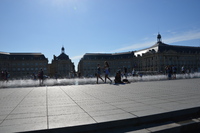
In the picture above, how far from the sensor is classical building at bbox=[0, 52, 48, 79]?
10012cm

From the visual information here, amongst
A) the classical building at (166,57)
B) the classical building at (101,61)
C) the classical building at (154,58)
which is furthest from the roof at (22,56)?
the classical building at (166,57)

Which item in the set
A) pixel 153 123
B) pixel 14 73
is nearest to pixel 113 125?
pixel 153 123

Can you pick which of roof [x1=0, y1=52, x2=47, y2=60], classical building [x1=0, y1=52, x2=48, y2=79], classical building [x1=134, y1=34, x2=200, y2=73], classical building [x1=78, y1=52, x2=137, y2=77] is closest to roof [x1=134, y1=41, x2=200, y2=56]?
classical building [x1=134, y1=34, x2=200, y2=73]

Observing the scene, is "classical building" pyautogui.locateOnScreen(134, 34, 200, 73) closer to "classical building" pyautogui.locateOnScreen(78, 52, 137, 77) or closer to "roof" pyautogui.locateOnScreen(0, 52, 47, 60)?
"classical building" pyautogui.locateOnScreen(78, 52, 137, 77)

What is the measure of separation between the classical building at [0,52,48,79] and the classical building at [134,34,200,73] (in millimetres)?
65388

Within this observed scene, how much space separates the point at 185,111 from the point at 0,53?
366 ft

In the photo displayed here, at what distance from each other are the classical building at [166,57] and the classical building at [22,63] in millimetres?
65388

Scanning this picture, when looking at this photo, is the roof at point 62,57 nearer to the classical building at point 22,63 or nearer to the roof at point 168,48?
the classical building at point 22,63

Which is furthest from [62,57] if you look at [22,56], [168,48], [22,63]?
[168,48]

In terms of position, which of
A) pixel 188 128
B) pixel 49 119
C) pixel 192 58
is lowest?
pixel 188 128

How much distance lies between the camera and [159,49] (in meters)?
96.1

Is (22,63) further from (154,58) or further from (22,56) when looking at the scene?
(154,58)

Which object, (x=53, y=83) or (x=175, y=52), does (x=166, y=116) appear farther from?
(x=175, y=52)

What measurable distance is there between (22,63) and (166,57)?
90.2 meters
